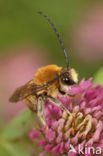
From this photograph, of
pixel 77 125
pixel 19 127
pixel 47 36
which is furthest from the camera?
pixel 47 36

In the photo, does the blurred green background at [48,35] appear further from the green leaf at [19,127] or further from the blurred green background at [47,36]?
the green leaf at [19,127]

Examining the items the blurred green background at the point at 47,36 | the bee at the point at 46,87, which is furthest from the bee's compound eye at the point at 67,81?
the blurred green background at the point at 47,36

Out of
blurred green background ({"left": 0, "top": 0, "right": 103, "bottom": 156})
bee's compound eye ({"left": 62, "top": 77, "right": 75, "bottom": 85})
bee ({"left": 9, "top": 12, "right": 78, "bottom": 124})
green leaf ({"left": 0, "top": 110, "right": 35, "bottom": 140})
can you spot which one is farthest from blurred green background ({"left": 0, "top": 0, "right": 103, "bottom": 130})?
bee's compound eye ({"left": 62, "top": 77, "right": 75, "bottom": 85})

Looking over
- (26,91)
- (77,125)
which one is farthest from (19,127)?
(77,125)

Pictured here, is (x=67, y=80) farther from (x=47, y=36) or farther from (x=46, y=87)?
(x=47, y=36)

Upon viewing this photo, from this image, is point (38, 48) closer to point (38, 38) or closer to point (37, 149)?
point (38, 38)
